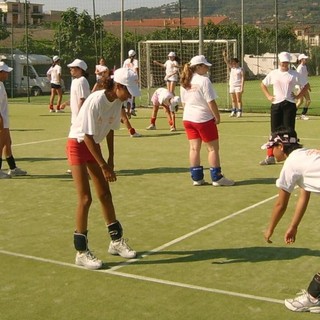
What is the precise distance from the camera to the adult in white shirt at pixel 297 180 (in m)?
5.51

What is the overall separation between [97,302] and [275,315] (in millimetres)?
1466

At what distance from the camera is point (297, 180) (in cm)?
560

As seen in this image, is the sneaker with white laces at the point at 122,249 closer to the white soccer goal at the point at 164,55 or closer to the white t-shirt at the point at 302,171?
the white t-shirt at the point at 302,171

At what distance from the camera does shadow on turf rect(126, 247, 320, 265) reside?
7.29 metres

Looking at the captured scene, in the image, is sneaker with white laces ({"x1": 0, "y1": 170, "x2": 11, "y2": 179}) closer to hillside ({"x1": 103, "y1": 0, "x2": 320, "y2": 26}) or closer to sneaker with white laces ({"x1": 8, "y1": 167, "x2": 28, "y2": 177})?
sneaker with white laces ({"x1": 8, "y1": 167, "x2": 28, "y2": 177})

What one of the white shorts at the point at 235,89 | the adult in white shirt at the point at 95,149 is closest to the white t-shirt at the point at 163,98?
the white shorts at the point at 235,89

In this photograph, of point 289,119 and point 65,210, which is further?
point 289,119

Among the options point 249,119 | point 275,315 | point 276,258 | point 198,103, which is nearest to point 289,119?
point 198,103

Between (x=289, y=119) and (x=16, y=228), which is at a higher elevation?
(x=289, y=119)

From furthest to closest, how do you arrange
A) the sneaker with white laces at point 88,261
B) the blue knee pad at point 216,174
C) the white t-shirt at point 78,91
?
the white t-shirt at point 78,91
the blue knee pad at point 216,174
the sneaker with white laces at point 88,261

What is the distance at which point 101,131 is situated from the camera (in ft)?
22.8

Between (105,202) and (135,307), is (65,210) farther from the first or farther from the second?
(135,307)

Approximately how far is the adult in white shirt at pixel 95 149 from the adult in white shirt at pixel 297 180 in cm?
168

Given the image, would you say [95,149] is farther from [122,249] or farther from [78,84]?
[78,84]
